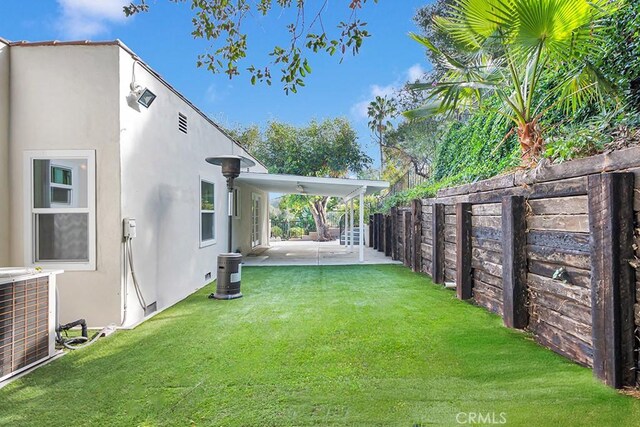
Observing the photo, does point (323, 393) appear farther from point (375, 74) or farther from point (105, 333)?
point (375, 74)

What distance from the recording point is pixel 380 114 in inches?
828

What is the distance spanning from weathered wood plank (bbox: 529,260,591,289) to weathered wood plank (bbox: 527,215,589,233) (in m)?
0.34

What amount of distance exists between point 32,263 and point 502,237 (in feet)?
18.3

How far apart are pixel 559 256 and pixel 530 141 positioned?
5.20 ft

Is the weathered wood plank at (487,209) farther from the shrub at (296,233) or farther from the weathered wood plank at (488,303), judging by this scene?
the shrub at (296,233)

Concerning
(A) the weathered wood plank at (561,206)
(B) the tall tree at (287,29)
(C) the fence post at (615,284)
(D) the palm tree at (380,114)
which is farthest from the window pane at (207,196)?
(D) the palm tree at (380,114)

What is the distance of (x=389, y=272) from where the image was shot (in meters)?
8.15

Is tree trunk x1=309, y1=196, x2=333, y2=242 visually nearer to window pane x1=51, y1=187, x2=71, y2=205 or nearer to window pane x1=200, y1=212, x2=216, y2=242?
window pane x1=200, y1=212, x2=216, y2=242

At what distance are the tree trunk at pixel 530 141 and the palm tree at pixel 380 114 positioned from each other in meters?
16.7

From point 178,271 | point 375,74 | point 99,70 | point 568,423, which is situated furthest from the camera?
point 375,74

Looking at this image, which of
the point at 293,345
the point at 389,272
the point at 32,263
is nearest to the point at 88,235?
the point at 32,263

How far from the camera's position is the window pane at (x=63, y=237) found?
426 cm

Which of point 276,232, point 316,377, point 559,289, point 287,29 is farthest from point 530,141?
point 276,232

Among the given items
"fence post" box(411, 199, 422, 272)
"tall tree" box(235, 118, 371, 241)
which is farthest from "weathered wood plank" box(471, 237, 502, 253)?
"tall tree" box(235, 118, 371, 241)
